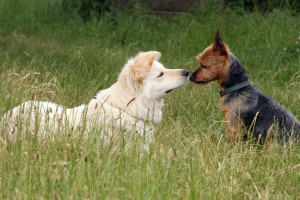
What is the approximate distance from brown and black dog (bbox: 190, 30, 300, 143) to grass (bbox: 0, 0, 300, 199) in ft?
0.80

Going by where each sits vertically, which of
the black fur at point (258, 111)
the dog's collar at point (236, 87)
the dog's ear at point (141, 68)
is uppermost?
the dog's ear at point (141, 68)

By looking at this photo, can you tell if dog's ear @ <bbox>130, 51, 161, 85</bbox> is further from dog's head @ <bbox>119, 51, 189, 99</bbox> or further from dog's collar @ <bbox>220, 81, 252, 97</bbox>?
dog's collar @ <bbox>220, 81, 252, 97</bbox>

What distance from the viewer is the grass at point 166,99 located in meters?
4.61

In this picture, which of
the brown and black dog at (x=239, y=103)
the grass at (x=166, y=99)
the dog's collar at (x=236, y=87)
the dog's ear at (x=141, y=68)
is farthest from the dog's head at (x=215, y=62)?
the dog's ear at (x=141, y=68)

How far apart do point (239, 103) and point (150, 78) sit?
2.90ft

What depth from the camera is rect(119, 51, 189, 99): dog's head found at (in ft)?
21.0

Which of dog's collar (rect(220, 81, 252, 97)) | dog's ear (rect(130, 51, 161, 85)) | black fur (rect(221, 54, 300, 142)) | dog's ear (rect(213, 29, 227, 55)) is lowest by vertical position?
black fur (rect(221, 54, 300, 142))

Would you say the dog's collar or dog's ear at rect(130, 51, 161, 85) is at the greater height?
dog's ear at rect(130, 51, 161, 85)

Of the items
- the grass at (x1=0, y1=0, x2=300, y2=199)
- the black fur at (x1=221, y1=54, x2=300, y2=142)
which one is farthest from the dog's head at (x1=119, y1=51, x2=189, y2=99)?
the black fur at (x1=221, y1=54, x2=300, y2=142)

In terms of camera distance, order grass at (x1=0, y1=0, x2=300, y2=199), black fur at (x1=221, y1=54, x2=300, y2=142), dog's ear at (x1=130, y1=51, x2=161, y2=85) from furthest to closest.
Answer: black fur at (x1=221, y1=54, x2=300, y2=142) < dog's ear at (x1=130, y1=51, x2=161, y2=85) < grass at (x1=0, y1=0, x2=300, y2=199)

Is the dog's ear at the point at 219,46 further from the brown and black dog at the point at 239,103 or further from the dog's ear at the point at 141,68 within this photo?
the dog's ear at the point at 141,68

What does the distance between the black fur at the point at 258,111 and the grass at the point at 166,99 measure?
0.29 meters

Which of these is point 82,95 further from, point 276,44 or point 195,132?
point 276,44

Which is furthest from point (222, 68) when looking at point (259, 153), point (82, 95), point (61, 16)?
point (61, 16)
